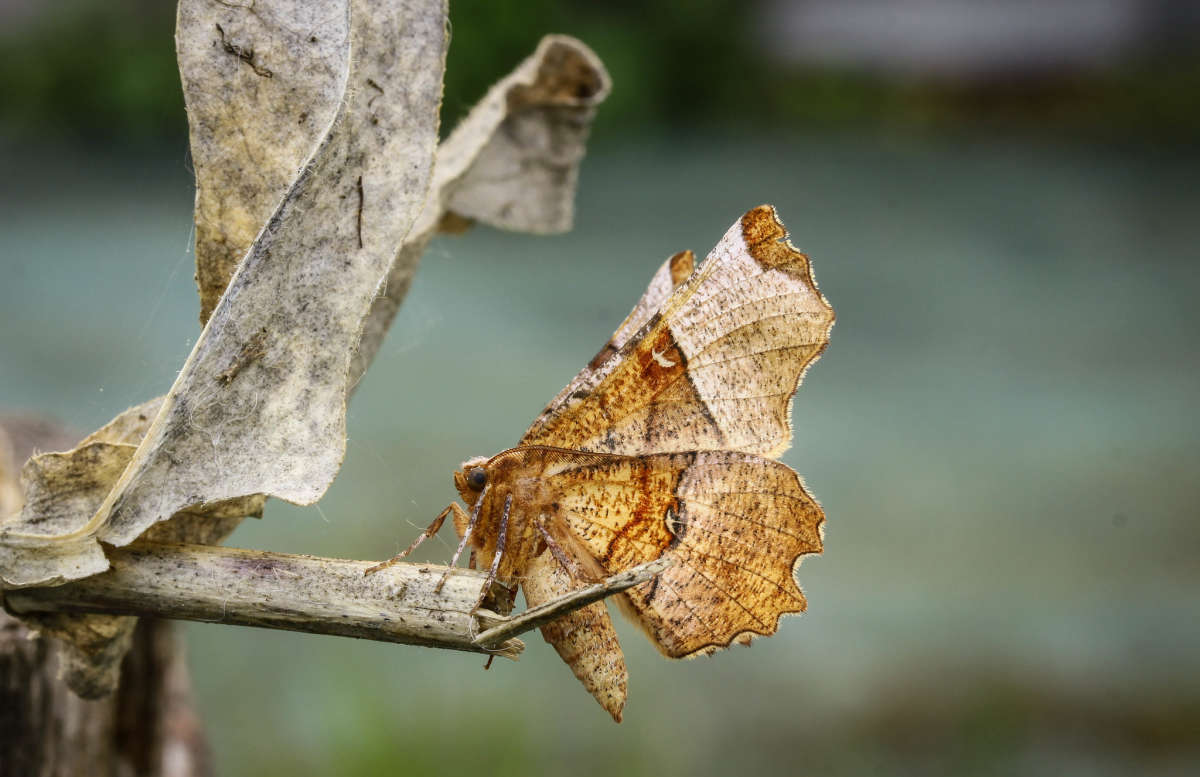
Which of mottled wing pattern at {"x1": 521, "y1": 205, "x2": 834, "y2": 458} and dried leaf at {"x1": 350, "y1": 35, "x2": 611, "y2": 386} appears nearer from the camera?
mottled wing pattern at {"x1": 521, "y1": 205, "x2": 834, "y2": 458}

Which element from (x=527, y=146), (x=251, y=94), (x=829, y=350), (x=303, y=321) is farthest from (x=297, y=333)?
(x=829, y=350)

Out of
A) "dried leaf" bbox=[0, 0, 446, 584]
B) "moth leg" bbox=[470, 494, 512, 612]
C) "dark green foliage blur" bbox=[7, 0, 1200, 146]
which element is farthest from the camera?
"dark green foliage blur" bbox=[7, 0, 1200, 146]

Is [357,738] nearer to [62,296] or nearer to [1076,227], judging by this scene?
[62,296]

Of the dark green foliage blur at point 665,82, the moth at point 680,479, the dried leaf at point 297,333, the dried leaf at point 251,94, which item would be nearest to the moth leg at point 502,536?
the moth at point 680,479

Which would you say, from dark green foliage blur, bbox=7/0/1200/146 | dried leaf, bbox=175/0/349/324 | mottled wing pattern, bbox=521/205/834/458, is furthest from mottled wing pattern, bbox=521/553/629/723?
dark green foliage blur, bbox=7/0/1200/146

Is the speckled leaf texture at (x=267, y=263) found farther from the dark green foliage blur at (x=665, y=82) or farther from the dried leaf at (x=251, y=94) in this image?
the dark green foliage blur at (x=665, y=82)

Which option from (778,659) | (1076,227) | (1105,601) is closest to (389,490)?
(778,659)

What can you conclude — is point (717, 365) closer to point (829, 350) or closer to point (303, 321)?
point (303, 321)

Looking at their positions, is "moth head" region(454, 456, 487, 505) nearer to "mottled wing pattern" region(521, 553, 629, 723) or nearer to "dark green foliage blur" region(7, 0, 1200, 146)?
"mottled wing pattern" region(521, 553, 629, 723)
